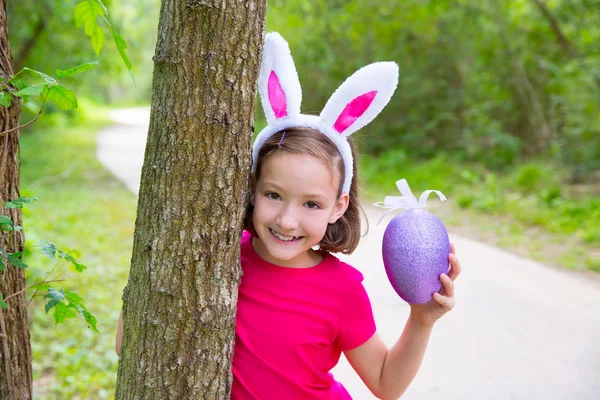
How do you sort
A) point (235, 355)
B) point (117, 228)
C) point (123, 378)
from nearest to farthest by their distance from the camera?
1. point (123, 378)
2. point (235, 355)
3. point (117, 228)

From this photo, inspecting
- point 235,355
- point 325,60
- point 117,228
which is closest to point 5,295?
point 235,355

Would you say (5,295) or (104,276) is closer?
(5,295)

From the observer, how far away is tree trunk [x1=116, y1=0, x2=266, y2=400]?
1.48 m

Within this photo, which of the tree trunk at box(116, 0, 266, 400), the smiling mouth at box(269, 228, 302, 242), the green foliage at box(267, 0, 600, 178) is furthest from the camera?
the green foliage at box(267, 0, 600, 178)

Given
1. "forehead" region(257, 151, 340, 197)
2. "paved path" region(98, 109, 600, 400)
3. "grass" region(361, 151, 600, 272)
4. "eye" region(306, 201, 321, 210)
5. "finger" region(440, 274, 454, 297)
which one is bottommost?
"paved path" region(98, 109, 600, 400)

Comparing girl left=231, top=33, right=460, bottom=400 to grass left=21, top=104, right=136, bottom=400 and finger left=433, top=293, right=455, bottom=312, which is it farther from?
grass left=21, top=104, right=136, bottom=400

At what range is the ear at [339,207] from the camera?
5.93 feet

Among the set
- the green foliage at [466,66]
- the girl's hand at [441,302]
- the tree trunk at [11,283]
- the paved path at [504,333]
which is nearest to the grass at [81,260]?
the tree trunk at [11,283]

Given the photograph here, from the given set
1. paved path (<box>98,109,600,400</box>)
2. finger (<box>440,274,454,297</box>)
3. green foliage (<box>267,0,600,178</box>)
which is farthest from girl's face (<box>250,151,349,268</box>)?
green foliage (<box>267,0,600,178</box>)

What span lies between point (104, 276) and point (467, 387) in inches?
125

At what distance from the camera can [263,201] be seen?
1688 millimetres

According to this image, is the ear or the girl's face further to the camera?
the ear

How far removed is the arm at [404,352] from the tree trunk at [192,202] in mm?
439

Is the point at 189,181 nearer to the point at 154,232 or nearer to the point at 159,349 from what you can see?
the point at 154,232
